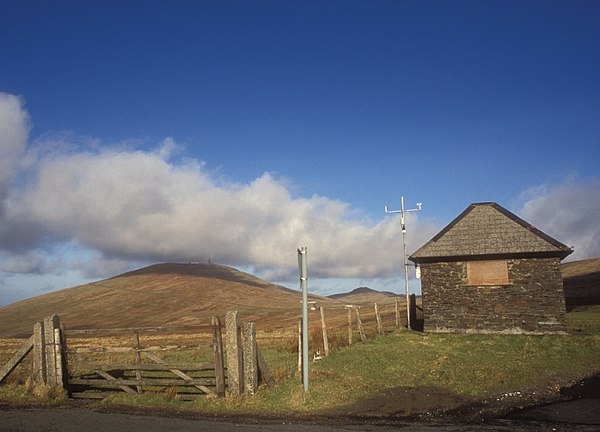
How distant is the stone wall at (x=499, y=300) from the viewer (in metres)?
24.0

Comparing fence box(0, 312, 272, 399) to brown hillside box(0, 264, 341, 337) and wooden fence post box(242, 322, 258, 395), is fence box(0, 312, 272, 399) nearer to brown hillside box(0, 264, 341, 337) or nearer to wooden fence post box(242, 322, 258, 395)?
wooden fence post box(242, 322, 258, 395)

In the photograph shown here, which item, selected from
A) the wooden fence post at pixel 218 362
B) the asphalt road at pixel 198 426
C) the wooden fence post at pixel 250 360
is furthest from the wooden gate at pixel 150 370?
the asphalt road at pixel 198 426

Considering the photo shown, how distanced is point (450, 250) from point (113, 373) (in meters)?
17.0

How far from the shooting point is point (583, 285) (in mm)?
63250

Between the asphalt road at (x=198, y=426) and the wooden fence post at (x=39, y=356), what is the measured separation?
2.85 metres

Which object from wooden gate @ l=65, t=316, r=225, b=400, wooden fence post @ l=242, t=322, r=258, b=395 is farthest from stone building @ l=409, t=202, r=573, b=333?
wooden gate @ l=65, t=316, r=225, b=400

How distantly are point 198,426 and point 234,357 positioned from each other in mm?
2673

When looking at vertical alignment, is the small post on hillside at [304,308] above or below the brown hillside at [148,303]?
above

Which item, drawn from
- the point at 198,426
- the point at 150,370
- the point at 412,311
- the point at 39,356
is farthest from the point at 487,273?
the point at 39,356

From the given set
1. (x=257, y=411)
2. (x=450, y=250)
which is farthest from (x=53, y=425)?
(x=450, y=250)

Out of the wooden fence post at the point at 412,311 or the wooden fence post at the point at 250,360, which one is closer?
the wooden fence post at the point at 250,360

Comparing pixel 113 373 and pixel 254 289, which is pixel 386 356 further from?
pixel 254 289

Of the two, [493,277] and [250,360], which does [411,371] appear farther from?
[493,277]

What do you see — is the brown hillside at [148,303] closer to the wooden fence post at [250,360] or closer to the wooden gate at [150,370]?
the wooden gate at [150,370]
